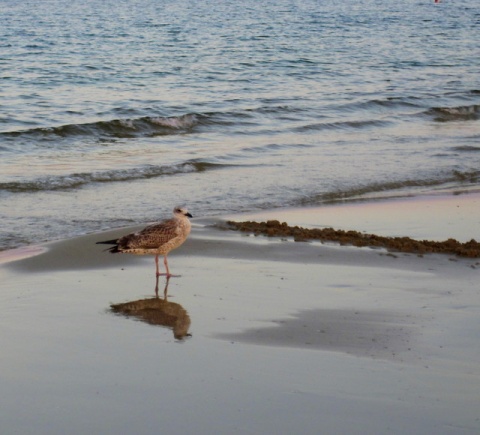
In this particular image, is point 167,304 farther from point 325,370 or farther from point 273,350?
point 325,370

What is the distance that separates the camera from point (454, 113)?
72.4ft

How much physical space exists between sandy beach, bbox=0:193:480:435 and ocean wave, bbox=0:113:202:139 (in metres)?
7.93

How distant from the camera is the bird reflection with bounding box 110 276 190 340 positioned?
24.2ft

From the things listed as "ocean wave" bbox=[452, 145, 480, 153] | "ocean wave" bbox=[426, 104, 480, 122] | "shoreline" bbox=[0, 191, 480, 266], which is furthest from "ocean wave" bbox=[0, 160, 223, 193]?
"ocean wave" bbox=[426, 104, 480, 122]

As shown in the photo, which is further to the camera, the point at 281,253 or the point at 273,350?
the point at 281,253

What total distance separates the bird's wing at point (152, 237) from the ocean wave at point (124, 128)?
9149mm

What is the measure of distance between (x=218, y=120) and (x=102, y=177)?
245 inches

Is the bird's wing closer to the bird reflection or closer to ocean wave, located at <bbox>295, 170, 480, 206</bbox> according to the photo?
the bird reflection

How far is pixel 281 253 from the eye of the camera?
382 inches

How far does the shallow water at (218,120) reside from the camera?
13.1m

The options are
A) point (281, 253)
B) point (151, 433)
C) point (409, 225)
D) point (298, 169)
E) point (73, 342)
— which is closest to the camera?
point (151, 433)

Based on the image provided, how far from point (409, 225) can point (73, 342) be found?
5127 millimetres

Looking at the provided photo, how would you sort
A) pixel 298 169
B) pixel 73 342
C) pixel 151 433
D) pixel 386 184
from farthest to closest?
pixel 298 169 < pixel 386 184 < pixel 73 342 < pixel 151 433

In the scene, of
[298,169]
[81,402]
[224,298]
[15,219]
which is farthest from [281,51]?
[81,402]
